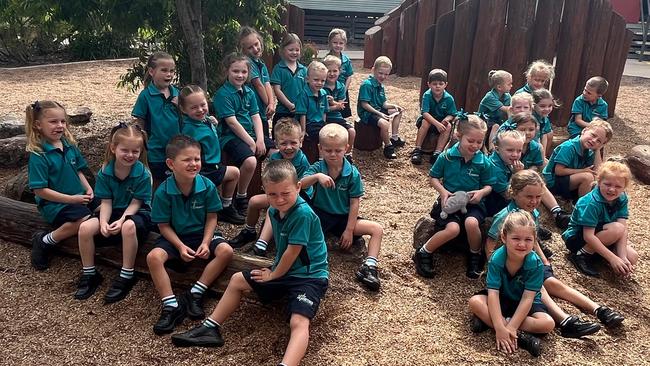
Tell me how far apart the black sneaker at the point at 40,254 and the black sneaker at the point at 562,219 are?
3954 mm

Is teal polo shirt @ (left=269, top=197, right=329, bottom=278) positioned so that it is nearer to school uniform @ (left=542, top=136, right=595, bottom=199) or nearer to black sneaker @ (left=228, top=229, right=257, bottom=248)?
black sneaker @ (left=228, top=229, right=257, bottom=248)

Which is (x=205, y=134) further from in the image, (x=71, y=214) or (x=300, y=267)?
(x=300, y=267)

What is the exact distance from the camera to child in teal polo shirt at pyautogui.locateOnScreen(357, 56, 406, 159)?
257 inches

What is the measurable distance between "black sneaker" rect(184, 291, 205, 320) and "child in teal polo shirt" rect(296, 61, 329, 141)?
92.1 inches

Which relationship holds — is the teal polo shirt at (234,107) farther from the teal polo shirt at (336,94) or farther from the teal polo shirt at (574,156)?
the teal polo shirt at (574,156)

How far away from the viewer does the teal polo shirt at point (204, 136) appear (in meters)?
4.42

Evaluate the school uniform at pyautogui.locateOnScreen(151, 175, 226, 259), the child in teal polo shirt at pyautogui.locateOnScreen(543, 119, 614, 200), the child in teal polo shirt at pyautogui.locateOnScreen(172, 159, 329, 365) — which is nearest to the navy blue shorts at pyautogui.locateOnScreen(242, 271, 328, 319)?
the child in teal polo shirt at pyautogui.locateOnScreen(172, 159, 329, 365)

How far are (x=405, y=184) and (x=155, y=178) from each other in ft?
7.99

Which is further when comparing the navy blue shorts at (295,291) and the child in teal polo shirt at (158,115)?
the child in teal polo shirt at (158,115)

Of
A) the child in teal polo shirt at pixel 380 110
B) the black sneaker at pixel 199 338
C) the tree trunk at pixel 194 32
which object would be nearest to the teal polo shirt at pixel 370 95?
the child in teal polo shirt at pixel 380 110

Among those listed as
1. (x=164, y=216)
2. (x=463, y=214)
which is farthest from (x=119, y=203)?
(x=463, y=214)

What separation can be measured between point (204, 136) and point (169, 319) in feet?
4.95

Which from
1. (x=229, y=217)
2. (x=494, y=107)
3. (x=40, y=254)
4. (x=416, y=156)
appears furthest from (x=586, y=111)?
(x=40, y=254)

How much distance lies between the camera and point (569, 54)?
7.54 metres
